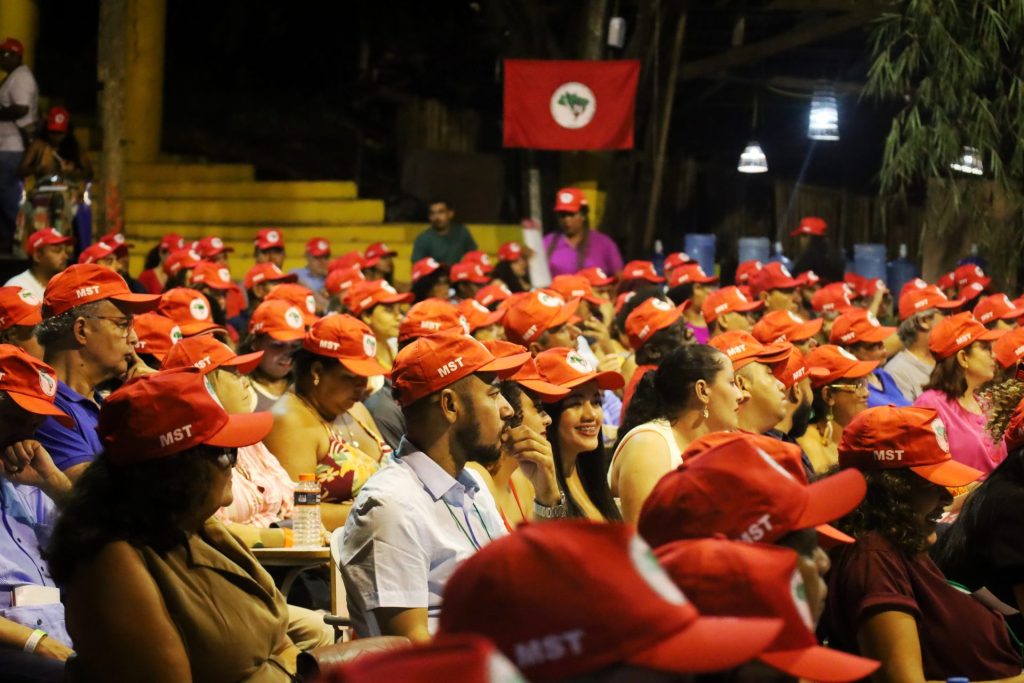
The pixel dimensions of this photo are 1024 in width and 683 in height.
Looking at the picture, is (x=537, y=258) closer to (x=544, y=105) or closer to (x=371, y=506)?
(x=544, y=105)

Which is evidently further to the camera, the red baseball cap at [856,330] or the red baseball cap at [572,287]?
the red baseball cap at [572,287]

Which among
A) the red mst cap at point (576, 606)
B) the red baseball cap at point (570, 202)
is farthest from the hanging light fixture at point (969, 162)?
the red mst cap at point (576, 606)

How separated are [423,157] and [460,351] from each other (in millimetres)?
14576

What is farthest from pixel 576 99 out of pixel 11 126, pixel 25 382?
pixel 25 382

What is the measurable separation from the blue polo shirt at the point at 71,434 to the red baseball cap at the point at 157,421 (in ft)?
5.52

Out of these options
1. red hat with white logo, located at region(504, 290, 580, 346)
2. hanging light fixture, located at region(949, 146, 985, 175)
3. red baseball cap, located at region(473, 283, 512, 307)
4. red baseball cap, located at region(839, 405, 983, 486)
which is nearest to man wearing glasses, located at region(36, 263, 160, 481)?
red hat with white logo, located at region(504, 290, 580, 346)

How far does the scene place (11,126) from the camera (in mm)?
14281

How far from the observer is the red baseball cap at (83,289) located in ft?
20.5

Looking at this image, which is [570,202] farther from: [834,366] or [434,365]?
[434,365]

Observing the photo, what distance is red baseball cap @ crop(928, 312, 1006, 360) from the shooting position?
8.30m

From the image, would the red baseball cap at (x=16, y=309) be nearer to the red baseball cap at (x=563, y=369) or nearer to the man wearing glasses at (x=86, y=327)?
the man wearing glasses at (x=86, y=327)

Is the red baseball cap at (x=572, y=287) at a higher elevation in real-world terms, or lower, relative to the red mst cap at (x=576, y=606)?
lower

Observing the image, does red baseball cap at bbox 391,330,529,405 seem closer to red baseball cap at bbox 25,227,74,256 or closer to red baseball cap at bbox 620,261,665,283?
red baseball cap at bbox 25,227,74,256

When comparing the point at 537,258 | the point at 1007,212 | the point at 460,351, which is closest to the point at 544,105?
the point at 537,258
